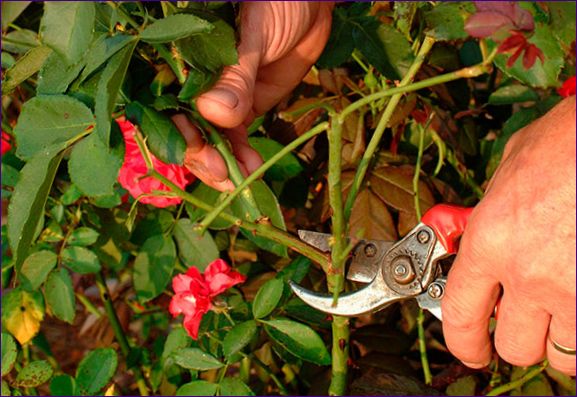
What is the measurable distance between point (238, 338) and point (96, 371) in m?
0.31

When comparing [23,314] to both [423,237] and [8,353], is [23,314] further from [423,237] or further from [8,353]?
[423,237]

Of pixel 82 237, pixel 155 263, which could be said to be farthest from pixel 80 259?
pixel 155 263

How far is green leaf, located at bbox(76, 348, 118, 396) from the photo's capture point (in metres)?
1.61

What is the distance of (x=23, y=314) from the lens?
6.27 feet

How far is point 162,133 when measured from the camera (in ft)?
4.31

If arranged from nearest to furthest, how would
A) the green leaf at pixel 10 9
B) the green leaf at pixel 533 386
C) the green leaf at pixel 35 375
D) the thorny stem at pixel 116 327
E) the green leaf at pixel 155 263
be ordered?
the green leaf at pixel 10 9, the green leaf at pixel 35 375, the green leaf at pixel 155 263, the green leaf at pixel 533 386, the thorny stem at pixel 116 327

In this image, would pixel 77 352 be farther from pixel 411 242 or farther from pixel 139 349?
pixel 411 242

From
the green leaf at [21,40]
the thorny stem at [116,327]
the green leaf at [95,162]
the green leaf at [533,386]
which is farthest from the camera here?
the thorny stem at [116,327]

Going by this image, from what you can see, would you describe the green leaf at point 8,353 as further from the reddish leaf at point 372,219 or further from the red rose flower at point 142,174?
the reddish leaf at point 372,219

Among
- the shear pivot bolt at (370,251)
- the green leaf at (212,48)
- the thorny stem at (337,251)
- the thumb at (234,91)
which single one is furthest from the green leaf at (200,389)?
the green leaf at (212,48)

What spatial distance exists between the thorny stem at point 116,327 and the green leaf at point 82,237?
35cm

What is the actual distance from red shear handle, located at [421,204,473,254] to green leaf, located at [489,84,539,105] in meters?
0.53

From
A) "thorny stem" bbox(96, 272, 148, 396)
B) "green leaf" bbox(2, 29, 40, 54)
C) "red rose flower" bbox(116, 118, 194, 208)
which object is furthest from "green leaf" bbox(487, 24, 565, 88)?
"thorny stem" bbox(96, 272, 148, 396)

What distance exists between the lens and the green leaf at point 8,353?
5.29ft
